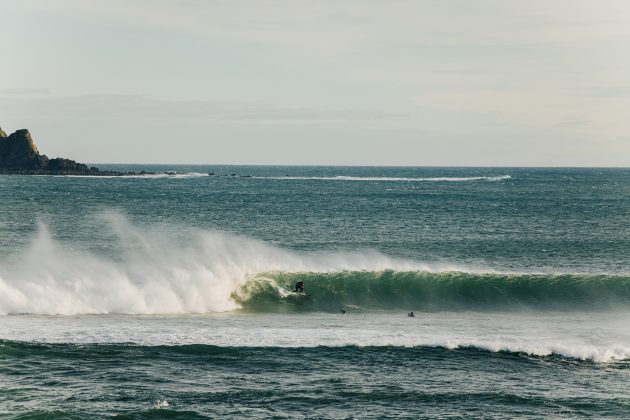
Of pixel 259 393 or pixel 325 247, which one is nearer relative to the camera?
pixel 259 393

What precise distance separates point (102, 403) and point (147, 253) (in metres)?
28.7

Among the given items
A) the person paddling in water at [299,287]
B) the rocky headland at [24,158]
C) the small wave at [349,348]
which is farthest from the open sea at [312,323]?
the rocky headland at [24,158]

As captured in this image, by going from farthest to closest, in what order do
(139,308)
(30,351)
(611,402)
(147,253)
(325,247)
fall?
(325,247), (147,253), (139,308), (30,351), (611,402)

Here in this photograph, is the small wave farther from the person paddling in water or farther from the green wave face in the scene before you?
the person paddling in water

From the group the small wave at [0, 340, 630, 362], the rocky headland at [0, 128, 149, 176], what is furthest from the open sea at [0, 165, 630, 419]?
the rocky headland at [0, 128, 149, 176]

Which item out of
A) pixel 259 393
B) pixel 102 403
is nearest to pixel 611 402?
pixel 259 393

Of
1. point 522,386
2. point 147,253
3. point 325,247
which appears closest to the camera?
point 522,386

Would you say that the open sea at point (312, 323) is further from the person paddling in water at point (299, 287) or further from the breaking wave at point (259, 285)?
the person paddling in water at point (299, 287)

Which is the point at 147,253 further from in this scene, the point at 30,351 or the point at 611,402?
the point at 611,402

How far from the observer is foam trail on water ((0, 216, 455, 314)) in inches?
1264

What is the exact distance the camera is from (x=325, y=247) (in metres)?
52.9

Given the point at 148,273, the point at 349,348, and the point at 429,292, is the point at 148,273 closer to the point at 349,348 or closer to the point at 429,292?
the point at 429,292

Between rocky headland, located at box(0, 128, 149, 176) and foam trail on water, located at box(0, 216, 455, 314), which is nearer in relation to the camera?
foam trail on water, located at box(0, 216, 455, 314)

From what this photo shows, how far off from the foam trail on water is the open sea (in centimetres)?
11
